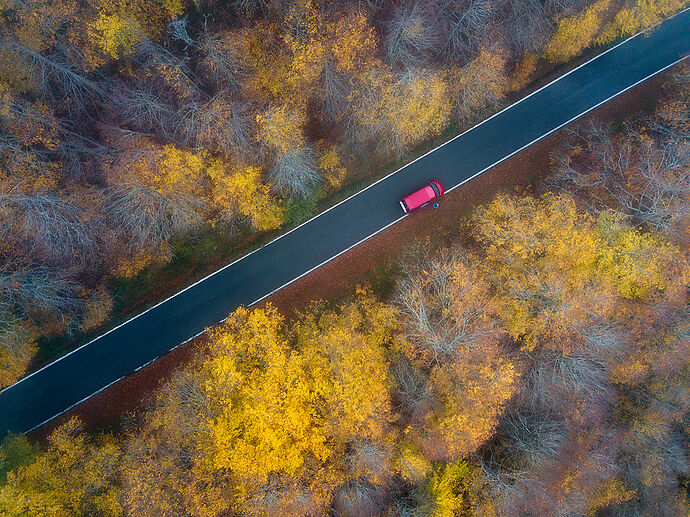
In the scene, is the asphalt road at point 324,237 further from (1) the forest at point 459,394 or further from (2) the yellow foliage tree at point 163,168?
(2) the yellow foliage tree at point 163,168

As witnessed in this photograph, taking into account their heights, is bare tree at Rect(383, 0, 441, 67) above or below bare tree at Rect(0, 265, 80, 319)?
above

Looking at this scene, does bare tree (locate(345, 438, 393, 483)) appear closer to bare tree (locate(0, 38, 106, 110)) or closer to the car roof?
the car roof

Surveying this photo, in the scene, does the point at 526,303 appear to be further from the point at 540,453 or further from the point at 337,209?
the point at 337,209

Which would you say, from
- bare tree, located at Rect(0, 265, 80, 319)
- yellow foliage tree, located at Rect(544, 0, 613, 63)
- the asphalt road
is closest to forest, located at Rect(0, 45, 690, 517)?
the asphalt road

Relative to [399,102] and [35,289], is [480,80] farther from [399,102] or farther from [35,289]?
[35,289]

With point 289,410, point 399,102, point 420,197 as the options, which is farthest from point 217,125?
point 289,410

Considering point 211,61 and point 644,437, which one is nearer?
point 211,61

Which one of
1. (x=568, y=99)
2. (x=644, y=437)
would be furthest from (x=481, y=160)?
(x=644, y=437)
